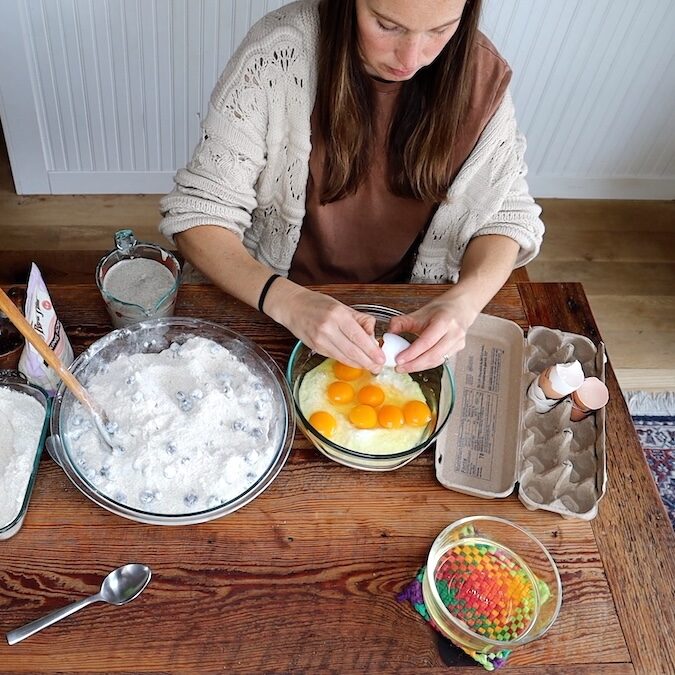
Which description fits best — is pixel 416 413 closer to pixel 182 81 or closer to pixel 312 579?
pixel 312 579

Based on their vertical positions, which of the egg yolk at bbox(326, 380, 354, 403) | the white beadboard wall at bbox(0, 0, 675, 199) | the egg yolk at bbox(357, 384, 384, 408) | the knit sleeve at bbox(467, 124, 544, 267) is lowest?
the white beadboard wall at bbox(0, 0, 675, 199)

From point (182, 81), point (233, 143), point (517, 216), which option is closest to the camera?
point (233, 143)

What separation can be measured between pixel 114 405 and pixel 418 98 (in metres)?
0.79

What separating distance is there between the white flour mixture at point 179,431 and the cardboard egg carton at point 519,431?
0.31m

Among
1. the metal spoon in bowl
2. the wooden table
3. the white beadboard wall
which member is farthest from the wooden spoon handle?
the white beadboard wall

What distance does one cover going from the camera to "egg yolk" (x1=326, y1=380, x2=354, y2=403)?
43.7 inches

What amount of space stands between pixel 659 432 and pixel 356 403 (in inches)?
59.8

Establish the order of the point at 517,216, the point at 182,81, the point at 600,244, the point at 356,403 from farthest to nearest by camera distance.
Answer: the point at 600,244
the point at 182,81
the point at 517,216
the point at 356,403

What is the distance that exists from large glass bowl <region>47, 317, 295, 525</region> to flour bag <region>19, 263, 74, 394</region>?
0.04 meters

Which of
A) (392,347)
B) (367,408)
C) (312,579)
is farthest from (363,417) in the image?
(312,579)

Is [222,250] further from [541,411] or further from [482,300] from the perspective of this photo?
[541,411]

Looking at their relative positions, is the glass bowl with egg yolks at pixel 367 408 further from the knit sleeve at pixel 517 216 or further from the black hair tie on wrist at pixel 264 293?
the knit sleeve at pixel 517 216

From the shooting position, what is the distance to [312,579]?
0.97 m

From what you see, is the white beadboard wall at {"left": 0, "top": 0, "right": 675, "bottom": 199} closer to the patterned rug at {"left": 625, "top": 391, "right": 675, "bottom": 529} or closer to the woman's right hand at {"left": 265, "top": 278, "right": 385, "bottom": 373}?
the patterned rug at {"left": 625, "top": 391, "right": 675, "bottom": 529}
